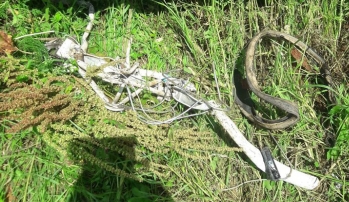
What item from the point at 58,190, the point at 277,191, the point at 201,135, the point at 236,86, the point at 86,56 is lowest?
the point at 277,191

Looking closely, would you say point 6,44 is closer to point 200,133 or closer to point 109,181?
point 109,181

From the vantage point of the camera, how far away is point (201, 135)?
2314mm

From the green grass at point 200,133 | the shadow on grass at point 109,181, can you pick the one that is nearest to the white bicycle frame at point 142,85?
the green grass at point 200,133

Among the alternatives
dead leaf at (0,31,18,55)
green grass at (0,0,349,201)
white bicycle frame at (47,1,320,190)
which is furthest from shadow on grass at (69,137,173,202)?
dead leaf at (0,31,18,55)

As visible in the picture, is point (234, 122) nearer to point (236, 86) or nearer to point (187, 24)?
point (236, 86)

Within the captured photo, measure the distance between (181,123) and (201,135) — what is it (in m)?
0.18

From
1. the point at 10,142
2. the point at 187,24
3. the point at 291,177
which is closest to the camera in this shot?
the point at 291,177

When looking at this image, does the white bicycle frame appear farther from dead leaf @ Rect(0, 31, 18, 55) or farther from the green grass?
dead leaf @ Rect(0, 31, 18, 55)

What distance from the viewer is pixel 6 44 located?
235 centimetres

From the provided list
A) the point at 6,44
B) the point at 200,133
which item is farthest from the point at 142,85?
the point at 6,44

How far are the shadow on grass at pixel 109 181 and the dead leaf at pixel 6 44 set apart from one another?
31.9 inches

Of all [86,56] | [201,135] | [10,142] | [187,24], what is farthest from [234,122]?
[10,142]

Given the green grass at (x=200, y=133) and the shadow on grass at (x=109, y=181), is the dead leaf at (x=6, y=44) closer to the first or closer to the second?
the green grass at (x=200, y=133)

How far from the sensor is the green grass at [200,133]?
220 centimetres
